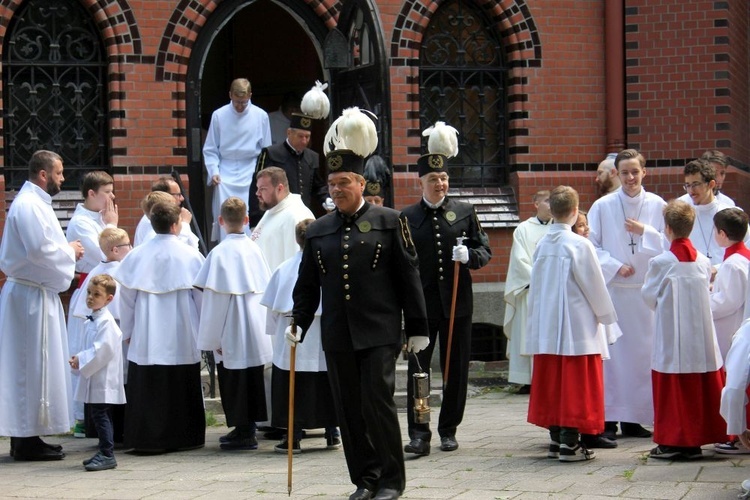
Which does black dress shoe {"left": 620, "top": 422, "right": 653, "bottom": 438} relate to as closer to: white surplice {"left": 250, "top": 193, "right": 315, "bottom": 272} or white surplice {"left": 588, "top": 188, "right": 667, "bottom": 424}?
white surplice {"left": 588, "top": 188, "right": 667, "bottom": 424}

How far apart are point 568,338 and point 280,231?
297cm

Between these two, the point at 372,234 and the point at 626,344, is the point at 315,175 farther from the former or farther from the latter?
the point at 372,234

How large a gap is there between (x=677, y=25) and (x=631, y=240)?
5.57m

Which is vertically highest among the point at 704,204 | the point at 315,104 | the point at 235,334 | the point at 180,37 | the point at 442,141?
the point at 180,37

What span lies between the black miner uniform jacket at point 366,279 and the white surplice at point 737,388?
1718 millimetres

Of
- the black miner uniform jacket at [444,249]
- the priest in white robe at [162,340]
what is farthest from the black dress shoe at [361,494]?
the priest in white robe at [162,340]

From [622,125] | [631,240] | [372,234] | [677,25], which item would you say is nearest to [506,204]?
[622,125]

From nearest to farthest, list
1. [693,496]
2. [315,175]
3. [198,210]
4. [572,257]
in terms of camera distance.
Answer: [693,496] < [572,257] < [315,175] < [198,210]

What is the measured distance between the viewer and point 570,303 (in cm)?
920

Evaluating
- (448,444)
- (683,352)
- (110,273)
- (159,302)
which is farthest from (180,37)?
(683,352)

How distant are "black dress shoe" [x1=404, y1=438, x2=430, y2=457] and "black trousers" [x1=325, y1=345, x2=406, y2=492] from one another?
1.60 metres

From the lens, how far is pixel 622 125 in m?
15.3

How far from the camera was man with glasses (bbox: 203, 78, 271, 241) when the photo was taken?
1393cm

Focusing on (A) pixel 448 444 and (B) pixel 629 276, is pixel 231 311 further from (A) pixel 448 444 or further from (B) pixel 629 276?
(B) pixel 629 276
